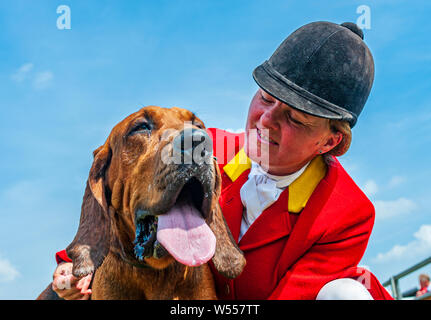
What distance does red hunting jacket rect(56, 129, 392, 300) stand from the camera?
3.15 meters

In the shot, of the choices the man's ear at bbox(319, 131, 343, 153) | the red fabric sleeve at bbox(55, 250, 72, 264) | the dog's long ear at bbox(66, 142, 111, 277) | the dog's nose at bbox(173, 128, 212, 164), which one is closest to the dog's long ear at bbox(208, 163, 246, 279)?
the dog's nose at bbox(173, 128, 212, 164)

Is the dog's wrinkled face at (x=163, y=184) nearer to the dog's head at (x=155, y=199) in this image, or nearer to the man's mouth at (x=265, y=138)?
the dog's head at (x=155, y=199)

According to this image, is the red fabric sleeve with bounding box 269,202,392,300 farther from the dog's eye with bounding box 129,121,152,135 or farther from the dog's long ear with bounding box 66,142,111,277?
the dog's eye with bounding box 129,121,152,135

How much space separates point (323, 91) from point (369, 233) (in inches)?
43.4

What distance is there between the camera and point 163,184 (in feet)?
8.52

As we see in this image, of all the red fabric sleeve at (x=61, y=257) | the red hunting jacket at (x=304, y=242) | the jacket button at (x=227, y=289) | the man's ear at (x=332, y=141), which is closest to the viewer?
the red hunting jacket at (x=304, y=242)

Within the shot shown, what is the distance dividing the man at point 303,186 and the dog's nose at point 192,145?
0.86 metres

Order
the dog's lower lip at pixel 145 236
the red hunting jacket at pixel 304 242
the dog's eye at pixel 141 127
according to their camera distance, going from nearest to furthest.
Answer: the dog's lower lip at pixel 145 236 < the dog's eye at pixel 141 127 < the red hunting jacket at pixel 304 242

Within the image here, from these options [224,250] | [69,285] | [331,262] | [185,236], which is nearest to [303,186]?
[331,262]

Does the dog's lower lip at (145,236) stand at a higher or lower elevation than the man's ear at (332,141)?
lower

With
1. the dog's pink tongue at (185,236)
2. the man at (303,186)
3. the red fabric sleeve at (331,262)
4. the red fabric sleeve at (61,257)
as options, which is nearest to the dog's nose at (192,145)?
the dog's pink tongue at (185,236)

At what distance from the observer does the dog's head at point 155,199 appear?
2.55m

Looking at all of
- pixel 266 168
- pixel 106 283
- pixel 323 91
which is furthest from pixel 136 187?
pixel 323 91

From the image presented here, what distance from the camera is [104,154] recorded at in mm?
3205
